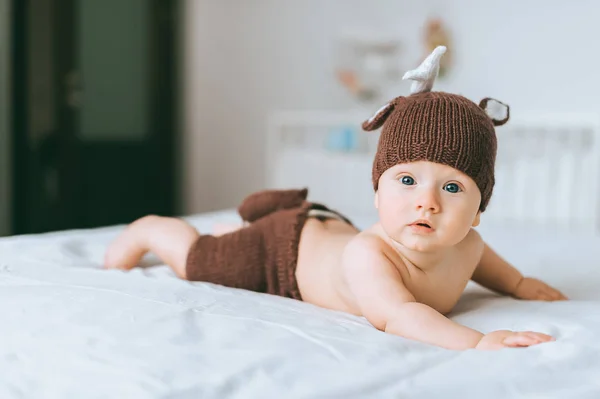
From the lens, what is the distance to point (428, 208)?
76 cm

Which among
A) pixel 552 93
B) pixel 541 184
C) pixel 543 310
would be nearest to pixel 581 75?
pixel 552 93

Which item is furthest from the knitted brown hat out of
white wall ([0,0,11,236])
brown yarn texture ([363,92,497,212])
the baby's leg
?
A: white wall ([0,0,11,236])

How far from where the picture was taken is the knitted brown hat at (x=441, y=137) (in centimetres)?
78

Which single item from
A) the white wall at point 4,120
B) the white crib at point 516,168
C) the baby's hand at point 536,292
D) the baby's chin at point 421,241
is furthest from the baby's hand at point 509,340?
the white wall at point 4,120

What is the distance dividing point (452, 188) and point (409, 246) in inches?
3.1

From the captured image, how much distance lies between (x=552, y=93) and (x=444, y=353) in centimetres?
221

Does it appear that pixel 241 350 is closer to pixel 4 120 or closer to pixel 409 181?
pixel 409 181

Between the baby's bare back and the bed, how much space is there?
3 cm

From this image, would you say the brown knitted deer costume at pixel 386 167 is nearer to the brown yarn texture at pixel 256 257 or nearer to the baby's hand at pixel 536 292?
the brown yarn texture at pixel 256 257

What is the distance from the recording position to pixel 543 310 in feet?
2.84

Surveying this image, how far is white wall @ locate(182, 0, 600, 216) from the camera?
2635mm

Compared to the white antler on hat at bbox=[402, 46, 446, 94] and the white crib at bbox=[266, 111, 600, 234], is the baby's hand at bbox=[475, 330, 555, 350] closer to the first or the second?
the white antler on hat at bbox=[402, 46, 446, 94]

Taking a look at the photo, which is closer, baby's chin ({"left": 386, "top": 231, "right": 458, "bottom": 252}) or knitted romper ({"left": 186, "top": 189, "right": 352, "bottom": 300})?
baby's chin ({"left": 386, "top": 231, "right": 458, "bottom": 252})

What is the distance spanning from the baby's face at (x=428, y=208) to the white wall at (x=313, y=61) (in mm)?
2014
